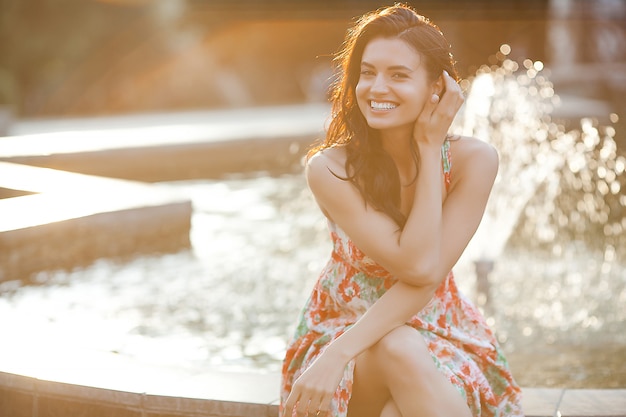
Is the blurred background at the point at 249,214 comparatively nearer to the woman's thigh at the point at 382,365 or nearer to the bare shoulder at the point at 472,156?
the woman's thigh at the point at 382,365

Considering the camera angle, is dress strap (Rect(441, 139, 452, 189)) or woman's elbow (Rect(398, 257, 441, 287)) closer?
woman's elbow (Rect(398, 257, 441, 287))

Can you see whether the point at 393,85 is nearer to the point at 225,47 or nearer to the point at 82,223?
the point at 82,223

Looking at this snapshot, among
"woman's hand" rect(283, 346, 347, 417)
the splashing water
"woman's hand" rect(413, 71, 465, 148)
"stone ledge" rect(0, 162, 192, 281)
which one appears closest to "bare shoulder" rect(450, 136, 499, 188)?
"woman's hand" rect(413, 71, 465, 148)

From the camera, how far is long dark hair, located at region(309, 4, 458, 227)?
8.98 feet

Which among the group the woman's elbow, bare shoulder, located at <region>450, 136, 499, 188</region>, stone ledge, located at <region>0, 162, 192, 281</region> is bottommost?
the woman's elbow

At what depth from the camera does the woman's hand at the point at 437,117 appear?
2.75 metres

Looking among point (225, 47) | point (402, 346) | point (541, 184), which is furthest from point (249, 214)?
point (225, 47)

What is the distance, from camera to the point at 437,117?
9.02 ft

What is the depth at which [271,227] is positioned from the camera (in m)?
8.02

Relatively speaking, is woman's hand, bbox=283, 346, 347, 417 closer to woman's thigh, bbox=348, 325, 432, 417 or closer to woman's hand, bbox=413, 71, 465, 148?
woman's thigh, bbox=348, 325, 432, 417

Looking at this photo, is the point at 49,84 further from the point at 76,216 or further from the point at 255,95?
the point at 76,216

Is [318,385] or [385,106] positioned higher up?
[385,106]

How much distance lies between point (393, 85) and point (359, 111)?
174mm

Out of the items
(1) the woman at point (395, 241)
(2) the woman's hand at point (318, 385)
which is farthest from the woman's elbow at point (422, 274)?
(2) the woman's hand at point (318, 385)
